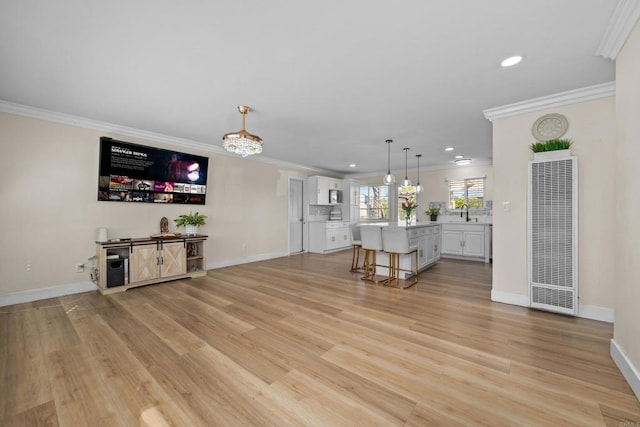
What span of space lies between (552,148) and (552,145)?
0.03 m

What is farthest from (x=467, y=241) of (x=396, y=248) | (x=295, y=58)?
(x=295, y=58)

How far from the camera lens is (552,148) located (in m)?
2.91

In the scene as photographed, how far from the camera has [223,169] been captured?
546 centimetres

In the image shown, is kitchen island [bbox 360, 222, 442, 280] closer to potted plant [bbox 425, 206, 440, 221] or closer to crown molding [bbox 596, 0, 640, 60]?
potted plant [bbox 425, 206, 440, 221]

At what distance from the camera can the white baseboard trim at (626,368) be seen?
5.35 ft

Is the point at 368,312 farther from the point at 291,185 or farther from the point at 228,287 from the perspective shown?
the point at 291,185

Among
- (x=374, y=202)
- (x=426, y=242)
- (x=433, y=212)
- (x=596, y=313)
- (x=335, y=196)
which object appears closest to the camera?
(x=596, y=313)

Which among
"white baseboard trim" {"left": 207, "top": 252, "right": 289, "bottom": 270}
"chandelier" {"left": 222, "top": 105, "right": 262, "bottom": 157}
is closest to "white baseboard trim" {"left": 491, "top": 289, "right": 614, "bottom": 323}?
"chandelier" {"left": 222, "top": 105, "right": 262, "bottom": 157}

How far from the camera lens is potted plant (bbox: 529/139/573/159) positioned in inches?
112

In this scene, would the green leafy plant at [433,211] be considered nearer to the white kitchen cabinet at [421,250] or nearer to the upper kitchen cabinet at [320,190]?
the white kitchen cabinet at [421,250]

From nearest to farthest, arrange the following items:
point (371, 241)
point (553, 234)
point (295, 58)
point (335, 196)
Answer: point (295, 58), point (553, 234), point (371, 241), point (335, 196)

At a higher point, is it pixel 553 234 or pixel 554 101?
pixel 554 101

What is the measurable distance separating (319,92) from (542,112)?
2.74 metres

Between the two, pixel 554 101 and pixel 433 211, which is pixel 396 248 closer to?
pixel 554 101
